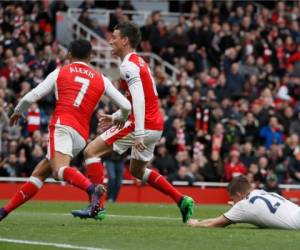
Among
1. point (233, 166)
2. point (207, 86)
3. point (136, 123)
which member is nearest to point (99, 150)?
point (136, 123)

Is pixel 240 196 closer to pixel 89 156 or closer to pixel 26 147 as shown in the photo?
pixel 89 156

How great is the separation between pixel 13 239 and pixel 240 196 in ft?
9.48

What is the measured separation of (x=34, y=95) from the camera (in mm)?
13336

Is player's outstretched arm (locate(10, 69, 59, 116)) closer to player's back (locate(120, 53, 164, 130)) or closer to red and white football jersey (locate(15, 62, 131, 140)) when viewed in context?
red and white football jersey (locate(15, 62, 131, 140))

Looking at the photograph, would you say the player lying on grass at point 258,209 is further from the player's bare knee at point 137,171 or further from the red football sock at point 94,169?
the red football sock at point 94,169

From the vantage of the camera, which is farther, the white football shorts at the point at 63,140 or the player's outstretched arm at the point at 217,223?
the player's outstretched arm at the point at 217,223

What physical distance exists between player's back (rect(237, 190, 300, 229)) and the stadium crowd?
11.0 metres

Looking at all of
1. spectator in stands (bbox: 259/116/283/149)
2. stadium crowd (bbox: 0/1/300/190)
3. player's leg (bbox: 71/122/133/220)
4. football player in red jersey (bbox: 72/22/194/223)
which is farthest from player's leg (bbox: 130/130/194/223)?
spectator in stands (bbox: 259/116/283/149)

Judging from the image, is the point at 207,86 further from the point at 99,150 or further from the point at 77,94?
the point at 77,94

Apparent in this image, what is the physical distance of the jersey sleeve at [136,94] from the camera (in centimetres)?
1411

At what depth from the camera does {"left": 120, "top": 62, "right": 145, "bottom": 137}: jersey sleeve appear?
1411 centimetres

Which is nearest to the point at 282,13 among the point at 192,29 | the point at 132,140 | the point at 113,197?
the point at 192,29

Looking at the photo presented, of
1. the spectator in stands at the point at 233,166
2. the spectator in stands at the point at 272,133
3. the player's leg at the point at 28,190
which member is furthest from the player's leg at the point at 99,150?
the spectator in stands at the point at 272,133

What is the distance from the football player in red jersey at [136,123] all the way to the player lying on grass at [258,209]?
3.07ft
